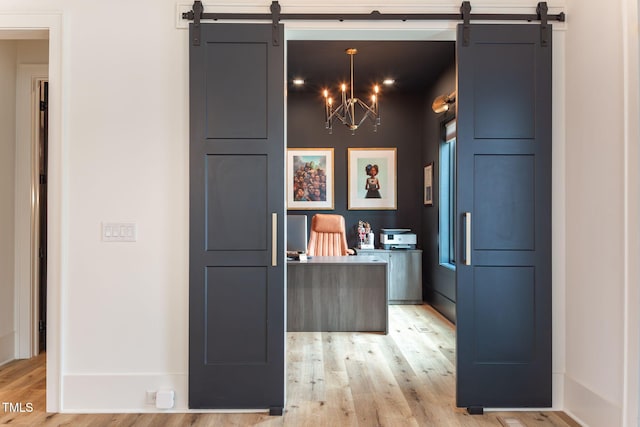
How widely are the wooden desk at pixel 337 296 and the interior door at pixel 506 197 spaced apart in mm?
1865

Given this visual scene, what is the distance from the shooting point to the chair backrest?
5.36 meters

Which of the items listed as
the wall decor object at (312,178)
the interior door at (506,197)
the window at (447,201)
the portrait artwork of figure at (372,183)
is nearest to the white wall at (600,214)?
the interior door at (506,197)

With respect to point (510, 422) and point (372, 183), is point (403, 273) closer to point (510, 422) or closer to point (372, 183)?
point (372, 183)

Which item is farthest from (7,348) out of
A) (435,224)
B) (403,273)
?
(435,224)

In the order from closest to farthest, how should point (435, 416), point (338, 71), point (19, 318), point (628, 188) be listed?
point (628, 188) → point (435, 416) → point (19, 318) → point (338, 71)

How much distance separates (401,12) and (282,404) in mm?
2374

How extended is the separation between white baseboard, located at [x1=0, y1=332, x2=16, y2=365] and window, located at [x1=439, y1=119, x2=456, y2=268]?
4417 millimetres

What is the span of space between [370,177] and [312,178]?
0.83m

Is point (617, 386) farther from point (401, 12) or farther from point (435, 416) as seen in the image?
point (401, 12)

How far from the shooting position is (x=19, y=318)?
355cm

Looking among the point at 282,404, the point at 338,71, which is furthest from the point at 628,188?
the point at 338,71

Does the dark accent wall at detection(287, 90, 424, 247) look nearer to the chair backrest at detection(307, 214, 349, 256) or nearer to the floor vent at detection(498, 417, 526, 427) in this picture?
the chair backrest at detection(307, 214, 349, 256)

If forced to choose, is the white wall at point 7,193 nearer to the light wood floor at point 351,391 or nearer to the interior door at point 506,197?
the light wood floor at point 351,391

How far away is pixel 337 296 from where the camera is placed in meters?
4.47
